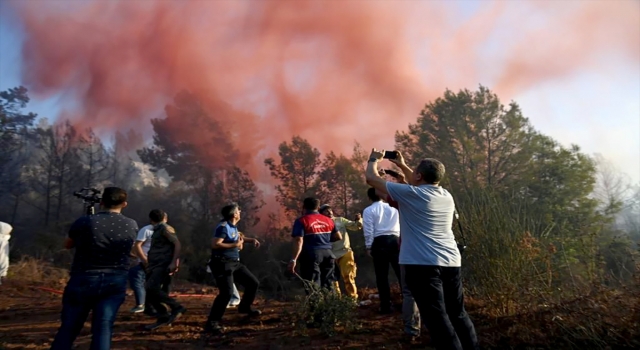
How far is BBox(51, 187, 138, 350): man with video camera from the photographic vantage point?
9.98 feet

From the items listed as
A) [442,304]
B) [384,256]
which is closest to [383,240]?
[384,256]

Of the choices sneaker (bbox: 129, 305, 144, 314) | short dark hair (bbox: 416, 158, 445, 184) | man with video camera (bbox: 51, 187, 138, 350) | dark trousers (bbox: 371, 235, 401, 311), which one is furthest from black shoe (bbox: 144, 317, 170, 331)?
short dark hair (bbox: 416, 158, 445, 184)

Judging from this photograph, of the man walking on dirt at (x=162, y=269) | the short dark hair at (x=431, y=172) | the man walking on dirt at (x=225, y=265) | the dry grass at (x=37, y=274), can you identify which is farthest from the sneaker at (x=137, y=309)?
the dry grass at (x=37, y=274)

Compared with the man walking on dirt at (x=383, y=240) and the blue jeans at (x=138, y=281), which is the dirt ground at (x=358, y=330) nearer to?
the blue jeans at (x=138, y=281)

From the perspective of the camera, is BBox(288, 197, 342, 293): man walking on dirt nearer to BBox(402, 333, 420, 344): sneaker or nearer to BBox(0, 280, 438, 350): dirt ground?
BBox(0, 280, 438, 350): dirt ground

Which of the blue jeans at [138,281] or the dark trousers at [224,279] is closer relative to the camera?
the dark trousers at [224,279]

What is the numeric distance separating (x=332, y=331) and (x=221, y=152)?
29.9 meters

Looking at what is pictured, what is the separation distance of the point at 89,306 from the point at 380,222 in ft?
11.9

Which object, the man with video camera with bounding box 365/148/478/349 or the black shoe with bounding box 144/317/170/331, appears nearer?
the man with video camera with bounding box 365/148/478/349

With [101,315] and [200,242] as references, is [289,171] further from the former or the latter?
[101,315]

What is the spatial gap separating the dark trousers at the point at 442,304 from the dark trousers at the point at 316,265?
2430 millimetres

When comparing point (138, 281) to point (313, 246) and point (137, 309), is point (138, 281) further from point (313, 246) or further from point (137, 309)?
point (313, 246)

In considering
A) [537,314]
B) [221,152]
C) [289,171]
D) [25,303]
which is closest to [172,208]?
[221,152]

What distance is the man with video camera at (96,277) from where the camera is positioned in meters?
3.04
